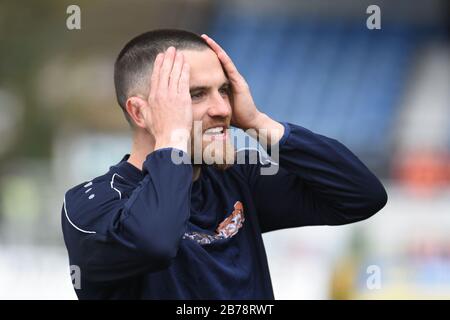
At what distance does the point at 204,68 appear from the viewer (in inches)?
92.9

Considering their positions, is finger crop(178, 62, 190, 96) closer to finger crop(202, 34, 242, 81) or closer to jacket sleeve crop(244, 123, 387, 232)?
finger crop(202, 34, 242, 81)

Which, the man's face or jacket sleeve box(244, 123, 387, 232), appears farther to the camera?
jacket sleeve box(244, 123, 387, 232)

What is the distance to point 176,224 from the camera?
2109mm

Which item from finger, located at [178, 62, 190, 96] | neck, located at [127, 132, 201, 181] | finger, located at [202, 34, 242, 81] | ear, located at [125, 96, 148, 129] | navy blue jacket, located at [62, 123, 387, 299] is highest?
finger, located at [202, 34, 242, 81]

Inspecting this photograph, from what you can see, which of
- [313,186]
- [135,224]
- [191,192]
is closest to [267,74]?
[313,186]

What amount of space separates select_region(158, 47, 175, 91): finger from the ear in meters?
0.12

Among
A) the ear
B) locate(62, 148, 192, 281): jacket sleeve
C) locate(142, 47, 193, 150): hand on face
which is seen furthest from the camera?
the ear

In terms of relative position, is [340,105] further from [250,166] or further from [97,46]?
[250,166]

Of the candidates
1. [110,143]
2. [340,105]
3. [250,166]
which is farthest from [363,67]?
[250,166]

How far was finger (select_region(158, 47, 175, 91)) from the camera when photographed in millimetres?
2289

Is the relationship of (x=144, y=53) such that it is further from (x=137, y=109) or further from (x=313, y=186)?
(x=313, y=186)

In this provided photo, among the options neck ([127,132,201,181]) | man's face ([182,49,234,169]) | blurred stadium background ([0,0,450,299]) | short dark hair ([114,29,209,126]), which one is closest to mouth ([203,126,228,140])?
man's face ([182,49,234,169])

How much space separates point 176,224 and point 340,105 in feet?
37.4

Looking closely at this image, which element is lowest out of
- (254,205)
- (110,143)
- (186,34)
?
(110,143)
